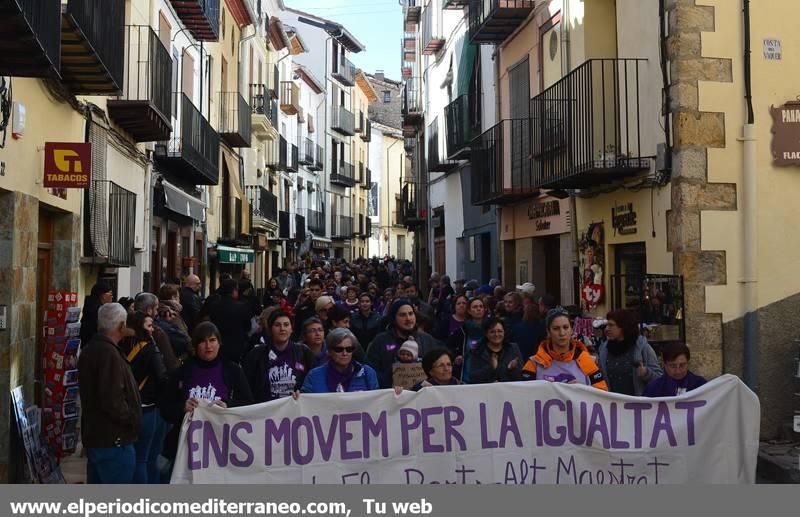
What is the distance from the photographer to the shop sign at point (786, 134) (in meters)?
10.4

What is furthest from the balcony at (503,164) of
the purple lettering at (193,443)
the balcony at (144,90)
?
the purple lettering at (193,443)

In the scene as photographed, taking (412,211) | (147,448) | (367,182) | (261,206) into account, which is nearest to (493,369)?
(147,448)

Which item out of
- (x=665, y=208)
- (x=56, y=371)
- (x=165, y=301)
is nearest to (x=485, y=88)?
(x=665, y=208)

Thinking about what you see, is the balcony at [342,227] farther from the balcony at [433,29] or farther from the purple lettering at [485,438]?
the purple lettering at [485,438]

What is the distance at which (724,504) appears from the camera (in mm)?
5820

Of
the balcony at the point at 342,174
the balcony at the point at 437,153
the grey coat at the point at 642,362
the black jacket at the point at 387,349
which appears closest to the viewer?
the grey coat at the point at 642,362

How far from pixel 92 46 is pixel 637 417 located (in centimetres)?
594

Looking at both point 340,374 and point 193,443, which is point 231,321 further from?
point 193,443

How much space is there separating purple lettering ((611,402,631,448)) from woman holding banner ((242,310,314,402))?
7.54ft

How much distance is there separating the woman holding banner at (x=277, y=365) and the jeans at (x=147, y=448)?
0.94 meters

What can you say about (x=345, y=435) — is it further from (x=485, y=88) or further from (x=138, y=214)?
(x=485, y=88)

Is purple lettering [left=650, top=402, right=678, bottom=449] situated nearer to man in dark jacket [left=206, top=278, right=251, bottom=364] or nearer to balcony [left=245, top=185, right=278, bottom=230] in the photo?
man in dark jacket [left=206, top=278, right=251, bottom=364]

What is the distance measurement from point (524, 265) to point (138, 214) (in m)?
6.83

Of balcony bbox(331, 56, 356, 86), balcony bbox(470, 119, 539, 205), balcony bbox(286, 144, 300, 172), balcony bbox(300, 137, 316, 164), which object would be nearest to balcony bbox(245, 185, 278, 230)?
balcony bbox(286, 144, 300, 172)
